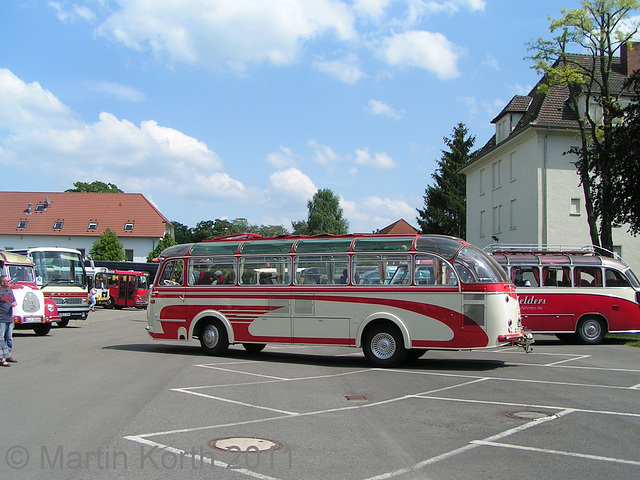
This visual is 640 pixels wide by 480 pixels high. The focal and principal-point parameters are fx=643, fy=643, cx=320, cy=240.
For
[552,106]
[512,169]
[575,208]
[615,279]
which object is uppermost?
[552,106]

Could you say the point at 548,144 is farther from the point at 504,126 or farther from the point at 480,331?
the point at 480,331

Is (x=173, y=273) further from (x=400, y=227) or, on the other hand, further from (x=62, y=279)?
(x=400, y=227)

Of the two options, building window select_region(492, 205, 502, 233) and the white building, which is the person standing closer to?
the white building

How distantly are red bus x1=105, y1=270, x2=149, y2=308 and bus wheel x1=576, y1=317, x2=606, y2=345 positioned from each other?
1513 inches

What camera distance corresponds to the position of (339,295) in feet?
47.3

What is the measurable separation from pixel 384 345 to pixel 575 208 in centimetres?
2826

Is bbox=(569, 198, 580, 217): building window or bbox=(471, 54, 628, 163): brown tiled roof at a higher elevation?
bbox=(471, 54, 628, 163): brown tiled roof

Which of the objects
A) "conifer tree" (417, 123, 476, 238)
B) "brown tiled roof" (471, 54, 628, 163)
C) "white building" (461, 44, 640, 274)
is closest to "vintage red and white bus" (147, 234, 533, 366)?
"white building" (461, 44, 640, 274)

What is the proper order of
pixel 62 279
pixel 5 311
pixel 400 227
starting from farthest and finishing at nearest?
1. pixel 400 227
2. pixel 62 279
3. pixel 5 311

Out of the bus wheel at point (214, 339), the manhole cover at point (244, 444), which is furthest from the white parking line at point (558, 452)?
the bus wheel at point (214, 339)

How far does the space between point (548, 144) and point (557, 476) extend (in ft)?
116

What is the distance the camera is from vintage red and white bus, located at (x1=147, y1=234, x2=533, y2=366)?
1329 cm

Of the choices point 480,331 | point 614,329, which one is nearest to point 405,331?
point 480,331

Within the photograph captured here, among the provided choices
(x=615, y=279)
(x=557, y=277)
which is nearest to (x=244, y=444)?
(x=557, y=277)
